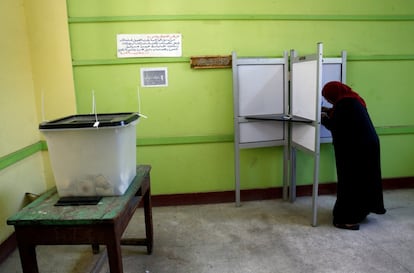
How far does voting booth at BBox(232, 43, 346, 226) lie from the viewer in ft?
9.94

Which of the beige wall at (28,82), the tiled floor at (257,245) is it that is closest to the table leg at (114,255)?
the tiled floor at (257,245)

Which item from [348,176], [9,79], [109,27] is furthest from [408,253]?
[9,79]

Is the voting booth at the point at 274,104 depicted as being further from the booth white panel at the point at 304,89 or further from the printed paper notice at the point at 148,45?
the printed paper notice at the point at 148,45

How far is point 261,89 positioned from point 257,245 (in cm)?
153

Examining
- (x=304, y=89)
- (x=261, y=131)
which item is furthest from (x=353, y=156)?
(x=261, y=131)

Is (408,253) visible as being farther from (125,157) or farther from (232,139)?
(125,157)

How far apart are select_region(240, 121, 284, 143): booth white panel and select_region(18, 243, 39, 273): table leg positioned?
2.15 metres

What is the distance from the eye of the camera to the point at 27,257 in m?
1.47

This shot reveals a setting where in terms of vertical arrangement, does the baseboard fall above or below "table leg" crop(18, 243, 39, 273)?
below

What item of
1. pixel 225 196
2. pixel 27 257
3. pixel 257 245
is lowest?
pixel 257 245

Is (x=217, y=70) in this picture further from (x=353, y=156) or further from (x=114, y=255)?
(x=114, y=255)

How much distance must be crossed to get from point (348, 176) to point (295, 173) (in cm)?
70

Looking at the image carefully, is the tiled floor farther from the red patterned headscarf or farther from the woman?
the red patterned headscarf

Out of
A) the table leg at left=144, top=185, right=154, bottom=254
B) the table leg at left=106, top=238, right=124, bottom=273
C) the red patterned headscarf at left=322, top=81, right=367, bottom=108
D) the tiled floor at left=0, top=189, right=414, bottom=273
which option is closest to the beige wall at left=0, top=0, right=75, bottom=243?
the tiled floor at left=0, top=189, right=414, bottom=273
